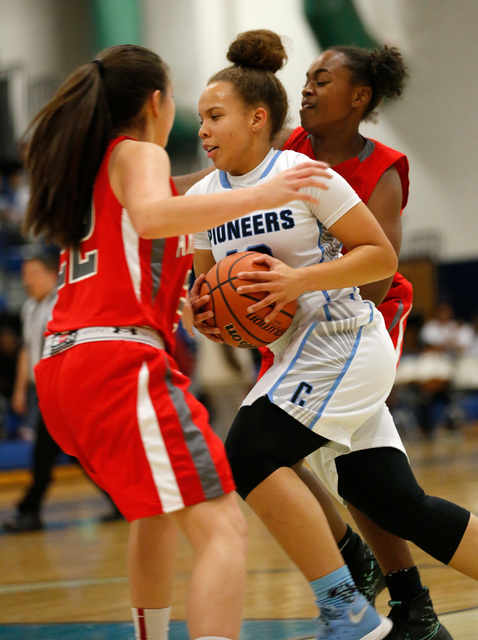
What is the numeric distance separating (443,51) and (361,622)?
48.3 feet

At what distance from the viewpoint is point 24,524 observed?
5.94 metres

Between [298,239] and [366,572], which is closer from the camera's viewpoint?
[298,239]

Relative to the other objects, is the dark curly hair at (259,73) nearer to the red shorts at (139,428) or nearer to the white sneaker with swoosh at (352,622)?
the red shorts at (139,428)

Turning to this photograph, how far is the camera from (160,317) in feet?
6.82

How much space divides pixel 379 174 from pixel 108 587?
91.2 inches

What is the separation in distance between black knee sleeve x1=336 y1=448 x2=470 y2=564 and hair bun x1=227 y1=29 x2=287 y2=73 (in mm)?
1192

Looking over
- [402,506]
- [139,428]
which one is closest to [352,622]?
[402,506]

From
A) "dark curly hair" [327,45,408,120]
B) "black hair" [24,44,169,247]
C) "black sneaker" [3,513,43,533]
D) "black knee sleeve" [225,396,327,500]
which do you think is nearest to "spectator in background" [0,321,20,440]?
"black sneaker" [3,513,43,533]

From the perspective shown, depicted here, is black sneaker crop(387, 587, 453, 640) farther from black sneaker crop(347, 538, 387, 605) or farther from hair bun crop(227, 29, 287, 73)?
hair bun crop(227, 29, 287, 73)

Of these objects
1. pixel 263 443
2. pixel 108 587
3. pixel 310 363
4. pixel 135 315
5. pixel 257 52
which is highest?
pixel 257 52

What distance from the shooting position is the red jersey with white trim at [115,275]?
6.61 feet

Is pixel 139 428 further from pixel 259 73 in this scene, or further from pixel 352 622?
pixel 259 73

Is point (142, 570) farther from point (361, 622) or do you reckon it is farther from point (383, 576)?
point (383, 576)

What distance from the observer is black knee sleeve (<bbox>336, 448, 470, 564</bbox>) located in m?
2.46
